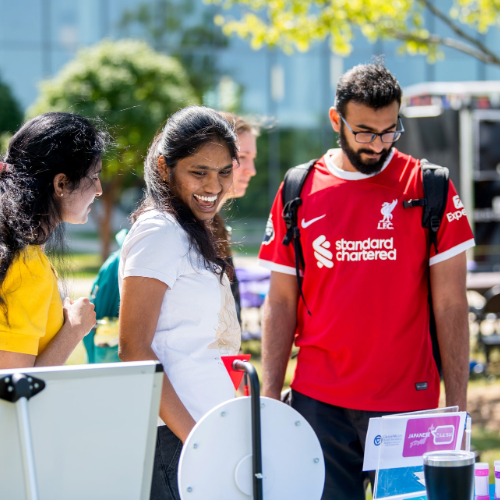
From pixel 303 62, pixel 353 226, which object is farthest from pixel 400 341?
pixel 303 62

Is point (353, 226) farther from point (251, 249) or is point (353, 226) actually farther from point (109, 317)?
point (251, 249)

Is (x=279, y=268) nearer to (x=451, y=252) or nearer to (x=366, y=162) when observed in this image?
(x=366, y=162)

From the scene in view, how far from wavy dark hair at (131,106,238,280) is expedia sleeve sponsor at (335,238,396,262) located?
58 centimetres

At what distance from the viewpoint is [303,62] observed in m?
20.2

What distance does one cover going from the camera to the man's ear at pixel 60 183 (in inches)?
67.6

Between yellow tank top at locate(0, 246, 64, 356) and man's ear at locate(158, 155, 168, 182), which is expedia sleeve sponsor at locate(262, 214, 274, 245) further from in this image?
yellow tank top at locate(0, 246, 64, 356)

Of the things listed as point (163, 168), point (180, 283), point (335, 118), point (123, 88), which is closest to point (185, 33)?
point (123, 88)

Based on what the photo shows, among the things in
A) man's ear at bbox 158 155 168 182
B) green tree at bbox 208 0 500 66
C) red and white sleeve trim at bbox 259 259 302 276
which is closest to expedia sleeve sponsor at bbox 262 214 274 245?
red and white sleeve trim at bbox 259 259 302 276

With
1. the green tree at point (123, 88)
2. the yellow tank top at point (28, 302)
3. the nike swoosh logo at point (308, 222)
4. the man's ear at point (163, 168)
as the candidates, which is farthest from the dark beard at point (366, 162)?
the green tree at point (123, 88)

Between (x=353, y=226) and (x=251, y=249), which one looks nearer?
(x=353, y=226)

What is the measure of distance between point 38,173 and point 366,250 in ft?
3.71

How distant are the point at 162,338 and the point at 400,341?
0.93m

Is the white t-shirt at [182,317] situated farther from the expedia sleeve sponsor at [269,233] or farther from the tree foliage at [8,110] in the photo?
the tree foliage at [8,110]

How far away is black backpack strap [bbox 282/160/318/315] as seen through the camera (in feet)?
7.94
